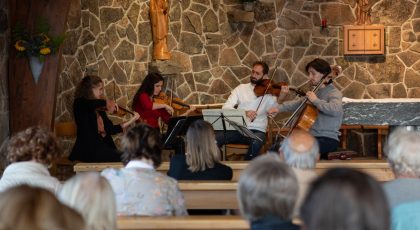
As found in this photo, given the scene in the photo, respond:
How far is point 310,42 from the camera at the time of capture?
1077cm

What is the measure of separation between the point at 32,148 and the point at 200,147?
118cm

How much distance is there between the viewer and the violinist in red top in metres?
8.33

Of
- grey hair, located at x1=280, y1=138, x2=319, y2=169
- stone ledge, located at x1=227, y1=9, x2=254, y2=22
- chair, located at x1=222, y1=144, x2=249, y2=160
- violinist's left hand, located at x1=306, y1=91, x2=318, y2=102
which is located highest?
stone ledge, located at x1=227, y1=9, x2=254, y2=22

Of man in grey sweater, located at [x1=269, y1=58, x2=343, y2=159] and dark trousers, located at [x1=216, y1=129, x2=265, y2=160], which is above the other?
man in grey sweater, located at [x1=269, y1=58, x2=343, y2=159]

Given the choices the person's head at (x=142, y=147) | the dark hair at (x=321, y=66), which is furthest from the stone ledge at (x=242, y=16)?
the person's head at (x=142, y=147)

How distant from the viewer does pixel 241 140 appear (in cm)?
819

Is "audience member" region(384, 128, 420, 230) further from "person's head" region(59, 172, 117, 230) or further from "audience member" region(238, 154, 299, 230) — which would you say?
"person's head" region(59, 172, 117, 230)

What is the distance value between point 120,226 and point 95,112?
416 centimetres

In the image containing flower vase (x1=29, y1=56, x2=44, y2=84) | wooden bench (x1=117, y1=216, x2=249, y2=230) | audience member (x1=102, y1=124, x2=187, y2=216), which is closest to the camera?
wooden bench (x1=117, y1=216, x2=249, y2=230)

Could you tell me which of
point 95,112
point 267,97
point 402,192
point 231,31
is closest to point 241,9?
point 231,31

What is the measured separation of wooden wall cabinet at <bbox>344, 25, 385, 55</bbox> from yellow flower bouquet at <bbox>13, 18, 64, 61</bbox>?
430 cm

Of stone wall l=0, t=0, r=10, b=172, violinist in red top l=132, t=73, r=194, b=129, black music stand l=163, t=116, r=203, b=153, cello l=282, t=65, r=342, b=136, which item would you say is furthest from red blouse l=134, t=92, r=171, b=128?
cello l=282, t=65, r=342, b=136

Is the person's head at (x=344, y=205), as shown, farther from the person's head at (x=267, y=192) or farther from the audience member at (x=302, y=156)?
the audience member at (x=302, y=156)

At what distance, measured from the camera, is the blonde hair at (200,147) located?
16.6 feet
